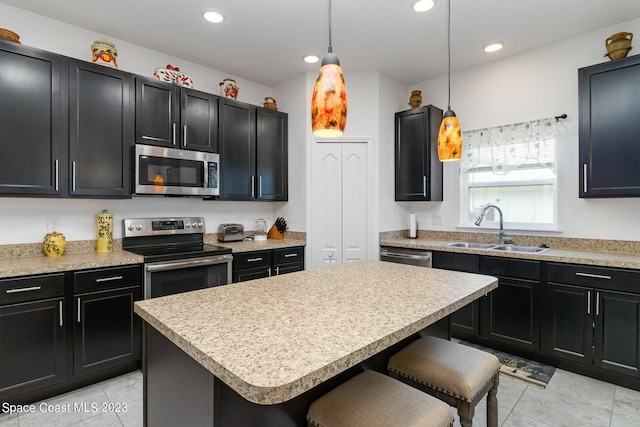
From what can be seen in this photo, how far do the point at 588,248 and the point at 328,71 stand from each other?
300 cm

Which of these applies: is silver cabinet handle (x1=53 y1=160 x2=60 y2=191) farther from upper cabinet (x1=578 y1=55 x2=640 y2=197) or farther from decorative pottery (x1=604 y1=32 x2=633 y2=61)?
decorative pottery (x1=604 y1=32 x2=633 y2=61)

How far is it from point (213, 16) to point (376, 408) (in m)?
2.91

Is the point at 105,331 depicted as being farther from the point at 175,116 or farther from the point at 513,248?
the point at 513,248

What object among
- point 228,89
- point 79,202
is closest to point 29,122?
point 79,202

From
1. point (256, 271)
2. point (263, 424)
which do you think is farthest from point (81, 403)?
point (263, 424)

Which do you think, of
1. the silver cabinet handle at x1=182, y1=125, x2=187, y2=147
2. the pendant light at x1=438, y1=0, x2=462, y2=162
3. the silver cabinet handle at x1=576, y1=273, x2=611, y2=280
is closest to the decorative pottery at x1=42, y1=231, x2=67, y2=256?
the silver cabinet handle at x1=182, y1=125, x2=187, y2=147

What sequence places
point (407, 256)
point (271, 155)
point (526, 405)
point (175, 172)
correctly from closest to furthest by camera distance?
point (526, 405) < point (175, 172) < point (407, 256) < point (271, 155)

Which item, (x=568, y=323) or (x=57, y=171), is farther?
(x=568, y=323)

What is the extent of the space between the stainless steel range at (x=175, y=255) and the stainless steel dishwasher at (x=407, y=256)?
66.0 inches

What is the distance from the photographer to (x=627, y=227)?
9.11 feet

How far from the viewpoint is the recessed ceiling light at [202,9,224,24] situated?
2598 millimetres

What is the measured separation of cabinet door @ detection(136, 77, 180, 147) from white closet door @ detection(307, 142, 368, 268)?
153cm

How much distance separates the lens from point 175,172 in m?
3.04

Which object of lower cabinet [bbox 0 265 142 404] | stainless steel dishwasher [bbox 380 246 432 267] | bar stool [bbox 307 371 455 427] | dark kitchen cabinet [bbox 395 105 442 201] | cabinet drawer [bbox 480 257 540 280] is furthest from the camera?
dark kitchen cabinet [bbox 395 105 442 201]
